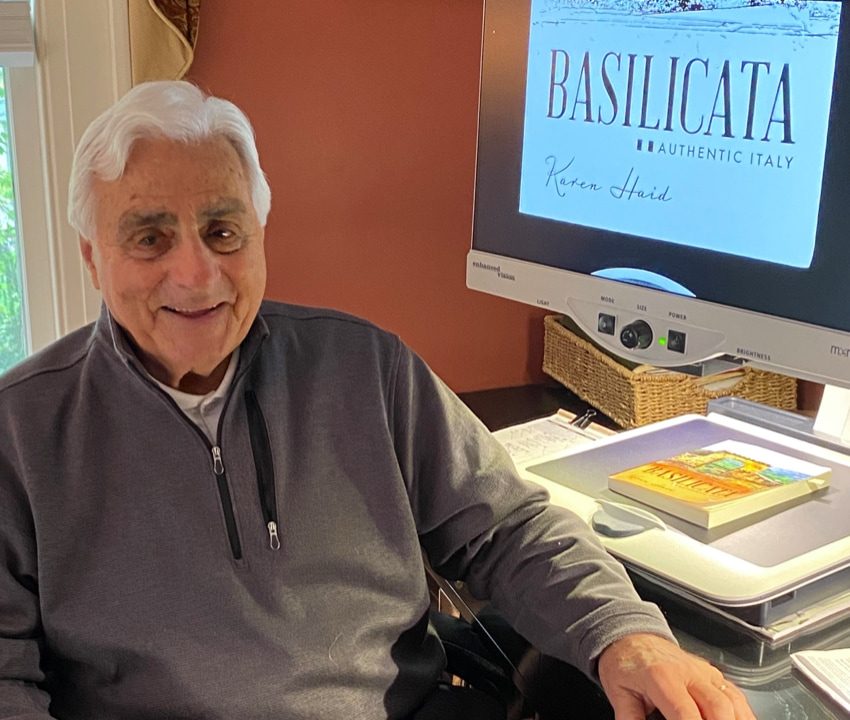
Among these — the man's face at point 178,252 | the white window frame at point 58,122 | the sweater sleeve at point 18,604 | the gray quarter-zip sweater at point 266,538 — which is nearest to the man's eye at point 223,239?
the man's face at point 178,252

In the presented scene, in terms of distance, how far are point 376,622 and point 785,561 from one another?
480 mm

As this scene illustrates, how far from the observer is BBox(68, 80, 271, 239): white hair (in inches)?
47.1

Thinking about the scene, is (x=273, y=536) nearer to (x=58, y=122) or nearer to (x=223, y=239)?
(x=223, y=239)

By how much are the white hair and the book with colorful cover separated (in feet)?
2.11

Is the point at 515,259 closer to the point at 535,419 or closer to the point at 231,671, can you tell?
the point at 535,419

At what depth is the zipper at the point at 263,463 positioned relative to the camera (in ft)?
4.07

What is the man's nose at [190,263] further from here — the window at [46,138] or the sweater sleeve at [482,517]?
the window at [46,138]

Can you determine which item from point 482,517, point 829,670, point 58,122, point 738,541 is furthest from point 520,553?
point 58,122

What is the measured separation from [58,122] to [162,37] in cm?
22

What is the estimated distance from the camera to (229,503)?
4.01 ft

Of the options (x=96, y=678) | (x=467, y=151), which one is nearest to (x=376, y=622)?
(x=96, y=678)

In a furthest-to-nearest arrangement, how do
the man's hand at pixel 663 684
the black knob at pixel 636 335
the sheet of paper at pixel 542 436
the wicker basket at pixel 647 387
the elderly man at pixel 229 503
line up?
the wicker basket at pixel 647 387
the sheet of paper at pixel 542 436
the black knob at pixel 636 335
the elderly man at pixel 229 503
the man's hand at pixel 663 684

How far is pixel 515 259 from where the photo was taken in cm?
161

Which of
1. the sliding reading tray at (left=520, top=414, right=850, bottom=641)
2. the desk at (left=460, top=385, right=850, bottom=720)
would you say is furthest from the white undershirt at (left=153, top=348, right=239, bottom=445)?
the desk at (left=460, top=385, right=850, bottom=720)
